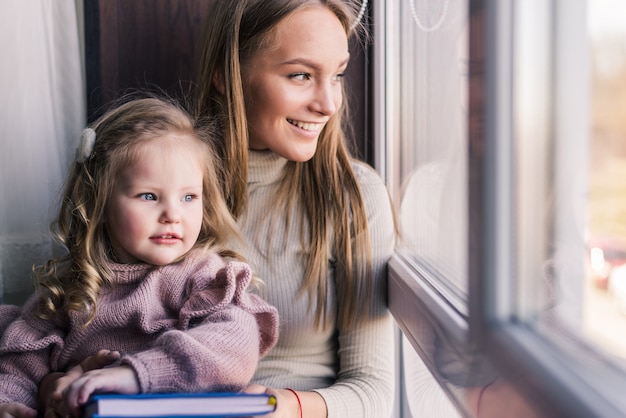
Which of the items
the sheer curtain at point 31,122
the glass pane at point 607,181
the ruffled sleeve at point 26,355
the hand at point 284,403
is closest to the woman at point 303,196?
the hand at point 284,403

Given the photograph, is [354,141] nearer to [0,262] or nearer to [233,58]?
[233,58]

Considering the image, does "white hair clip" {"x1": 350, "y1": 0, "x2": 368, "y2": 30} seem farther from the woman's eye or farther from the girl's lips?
the girl's lips

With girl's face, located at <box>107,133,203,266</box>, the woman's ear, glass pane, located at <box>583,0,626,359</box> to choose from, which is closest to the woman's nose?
the woman's ear

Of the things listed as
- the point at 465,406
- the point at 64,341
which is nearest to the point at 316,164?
the point at 64,341

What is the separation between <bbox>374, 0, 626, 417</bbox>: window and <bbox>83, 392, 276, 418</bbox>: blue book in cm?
29

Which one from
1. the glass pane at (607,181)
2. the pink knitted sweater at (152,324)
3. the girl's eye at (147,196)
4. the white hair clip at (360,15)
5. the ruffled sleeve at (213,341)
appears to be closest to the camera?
the glass pane at (607,181)

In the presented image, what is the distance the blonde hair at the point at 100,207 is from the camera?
124cm

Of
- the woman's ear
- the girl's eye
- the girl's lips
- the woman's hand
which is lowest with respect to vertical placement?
the woman's hand

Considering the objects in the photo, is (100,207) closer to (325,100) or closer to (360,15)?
(325,100)

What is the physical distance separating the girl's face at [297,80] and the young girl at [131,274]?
0.67 ft

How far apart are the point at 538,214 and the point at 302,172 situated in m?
0.82

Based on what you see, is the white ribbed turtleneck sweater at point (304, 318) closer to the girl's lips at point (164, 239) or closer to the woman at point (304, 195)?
the woman at point (304, 195)

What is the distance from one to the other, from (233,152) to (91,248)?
370 mm

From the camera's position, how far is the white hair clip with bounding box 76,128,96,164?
4.27 ft
